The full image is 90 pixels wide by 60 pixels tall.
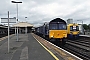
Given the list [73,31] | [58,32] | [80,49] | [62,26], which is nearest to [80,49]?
[80,49]

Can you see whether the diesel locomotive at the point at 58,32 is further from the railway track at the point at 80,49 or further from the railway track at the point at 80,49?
the railway track at the point at 80,49

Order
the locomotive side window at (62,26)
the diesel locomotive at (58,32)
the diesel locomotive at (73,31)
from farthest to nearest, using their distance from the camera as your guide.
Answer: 1. the diesel locomotive at (73,31)
2. the locomotive side window at (62,26)
3. the diesel locomotive at (58,32)

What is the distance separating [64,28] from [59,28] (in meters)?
0.65

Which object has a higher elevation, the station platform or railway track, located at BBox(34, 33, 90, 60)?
the station platform

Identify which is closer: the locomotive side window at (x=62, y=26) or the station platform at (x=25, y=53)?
the station platform at (x=25, y=53)

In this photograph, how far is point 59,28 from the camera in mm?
21547

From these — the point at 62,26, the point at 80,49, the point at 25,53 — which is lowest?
the point at 80,49

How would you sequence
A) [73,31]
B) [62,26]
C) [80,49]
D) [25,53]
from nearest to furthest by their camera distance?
[25,53] < [80,49] < [62,26] < [73,31]

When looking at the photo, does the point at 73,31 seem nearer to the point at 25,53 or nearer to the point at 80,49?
the point at 80,49

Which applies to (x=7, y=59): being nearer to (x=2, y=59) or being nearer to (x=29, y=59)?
(x=2, y=59)

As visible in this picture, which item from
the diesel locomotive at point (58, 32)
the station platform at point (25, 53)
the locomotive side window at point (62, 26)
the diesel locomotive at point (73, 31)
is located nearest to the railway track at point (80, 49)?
the diesel locomotive at point (58, 32)

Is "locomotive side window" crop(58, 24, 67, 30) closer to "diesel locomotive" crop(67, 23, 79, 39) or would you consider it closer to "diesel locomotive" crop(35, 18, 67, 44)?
"diesel locomotive" crop(35, 18, 67, 44)

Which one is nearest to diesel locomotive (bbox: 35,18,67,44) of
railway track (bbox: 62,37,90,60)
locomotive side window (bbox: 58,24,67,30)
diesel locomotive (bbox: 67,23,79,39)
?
locomotive side window (bbox: 58,24,67,30)

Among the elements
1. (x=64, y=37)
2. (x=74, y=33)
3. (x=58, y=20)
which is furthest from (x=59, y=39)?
(x=74, y=33)
